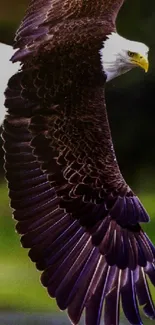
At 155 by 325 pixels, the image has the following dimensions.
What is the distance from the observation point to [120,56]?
1880mm

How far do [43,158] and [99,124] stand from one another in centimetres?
20

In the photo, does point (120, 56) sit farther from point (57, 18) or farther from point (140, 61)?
point (57, 18)

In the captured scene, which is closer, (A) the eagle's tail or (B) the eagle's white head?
(A) the eagle's tail

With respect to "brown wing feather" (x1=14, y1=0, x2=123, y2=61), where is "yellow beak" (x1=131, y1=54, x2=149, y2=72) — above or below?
below

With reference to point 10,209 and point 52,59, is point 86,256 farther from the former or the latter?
point 52,59

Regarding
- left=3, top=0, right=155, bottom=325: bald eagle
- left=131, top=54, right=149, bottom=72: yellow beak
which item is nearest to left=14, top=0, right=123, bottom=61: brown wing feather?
left=3, top=0, right=155, bottom=325: bald eagle

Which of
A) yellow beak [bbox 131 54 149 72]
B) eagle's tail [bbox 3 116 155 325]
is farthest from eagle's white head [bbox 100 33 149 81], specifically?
eagle's tail [bbox 3 116 155 325]

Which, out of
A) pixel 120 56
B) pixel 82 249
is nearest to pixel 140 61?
pixel 120 56

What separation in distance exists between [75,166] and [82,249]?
244mm

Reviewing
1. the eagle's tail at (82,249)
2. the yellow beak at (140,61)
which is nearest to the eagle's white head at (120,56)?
the yellow beak at (140,61)

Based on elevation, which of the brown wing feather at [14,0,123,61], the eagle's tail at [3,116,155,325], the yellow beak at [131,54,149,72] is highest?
the brown wing feather at [14,0,123,61]

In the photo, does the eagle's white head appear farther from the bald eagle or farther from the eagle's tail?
the eagle's tail

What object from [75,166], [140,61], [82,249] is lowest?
[82,249]

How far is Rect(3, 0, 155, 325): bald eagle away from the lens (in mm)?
1773
